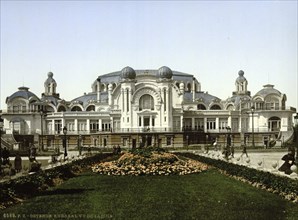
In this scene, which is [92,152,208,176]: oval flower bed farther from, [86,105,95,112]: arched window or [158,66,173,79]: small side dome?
[86,105,95,112]: arched window

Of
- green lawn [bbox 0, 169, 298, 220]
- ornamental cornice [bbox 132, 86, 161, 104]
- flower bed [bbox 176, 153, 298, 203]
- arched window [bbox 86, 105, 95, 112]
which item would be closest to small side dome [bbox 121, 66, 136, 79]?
ornamental cornice [bbox 132, 86, 161, 104]

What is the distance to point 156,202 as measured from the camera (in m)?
18.6

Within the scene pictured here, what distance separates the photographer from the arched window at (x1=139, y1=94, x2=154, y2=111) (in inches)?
3132

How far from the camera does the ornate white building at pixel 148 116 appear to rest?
7769 centimetres

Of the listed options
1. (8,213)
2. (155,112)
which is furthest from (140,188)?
(155,112)

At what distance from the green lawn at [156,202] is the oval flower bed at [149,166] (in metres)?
3.59

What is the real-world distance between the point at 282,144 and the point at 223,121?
730 inches

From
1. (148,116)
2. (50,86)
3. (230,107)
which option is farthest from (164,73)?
(50,86)

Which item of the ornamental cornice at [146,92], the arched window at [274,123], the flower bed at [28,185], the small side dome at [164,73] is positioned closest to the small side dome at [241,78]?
the arched window at [274,123]

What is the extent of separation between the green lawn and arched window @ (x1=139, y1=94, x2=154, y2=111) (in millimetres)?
53788

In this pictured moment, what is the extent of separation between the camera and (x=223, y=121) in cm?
8575

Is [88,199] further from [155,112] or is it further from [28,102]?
[28,102]

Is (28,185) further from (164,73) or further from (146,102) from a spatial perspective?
(164,73)

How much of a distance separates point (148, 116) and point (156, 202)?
2373 inches
